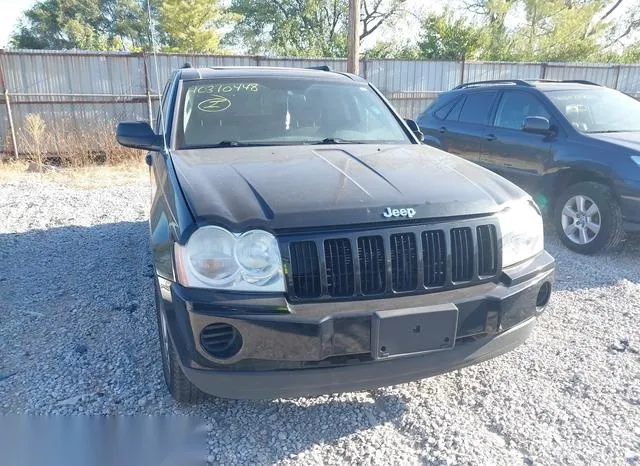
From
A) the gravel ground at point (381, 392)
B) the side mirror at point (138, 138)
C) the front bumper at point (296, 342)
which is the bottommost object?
the gravel ground at point (381, 392)

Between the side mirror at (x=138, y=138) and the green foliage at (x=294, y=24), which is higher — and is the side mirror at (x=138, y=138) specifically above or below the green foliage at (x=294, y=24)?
below

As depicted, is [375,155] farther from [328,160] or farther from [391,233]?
[391,233]

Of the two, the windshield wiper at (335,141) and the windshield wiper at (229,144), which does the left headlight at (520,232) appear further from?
the windshield wiper at (229,144)

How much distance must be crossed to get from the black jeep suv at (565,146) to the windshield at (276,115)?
247 centimetres

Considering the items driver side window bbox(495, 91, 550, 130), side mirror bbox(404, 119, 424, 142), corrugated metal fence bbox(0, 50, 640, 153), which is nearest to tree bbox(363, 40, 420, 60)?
corrugated metal fence bbox(0, 50, 640, 153)

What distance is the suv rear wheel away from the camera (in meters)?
4.80

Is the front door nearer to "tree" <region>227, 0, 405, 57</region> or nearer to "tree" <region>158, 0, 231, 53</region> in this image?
"tree" <region>227, 0, 405, 57</region>

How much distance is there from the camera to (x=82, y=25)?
1444 inches

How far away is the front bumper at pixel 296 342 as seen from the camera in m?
1.95

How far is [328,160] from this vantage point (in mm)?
2832

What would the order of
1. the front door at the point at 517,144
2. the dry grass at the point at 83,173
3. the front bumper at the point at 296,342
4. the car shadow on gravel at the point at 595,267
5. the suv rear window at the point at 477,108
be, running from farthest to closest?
the dry grass at the point at 83,173
the suv rear window at the point at 477,108
the front door at the point at 517,144
the car shadow on gravel at the point at 595,267
the front bumper at the point at 296,342

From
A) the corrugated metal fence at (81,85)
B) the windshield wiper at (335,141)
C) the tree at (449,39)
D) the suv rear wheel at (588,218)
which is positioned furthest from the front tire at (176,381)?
the tree at (449,39)

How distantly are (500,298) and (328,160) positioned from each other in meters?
1.22

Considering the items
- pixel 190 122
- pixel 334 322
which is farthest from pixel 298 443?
pixel 190 122
